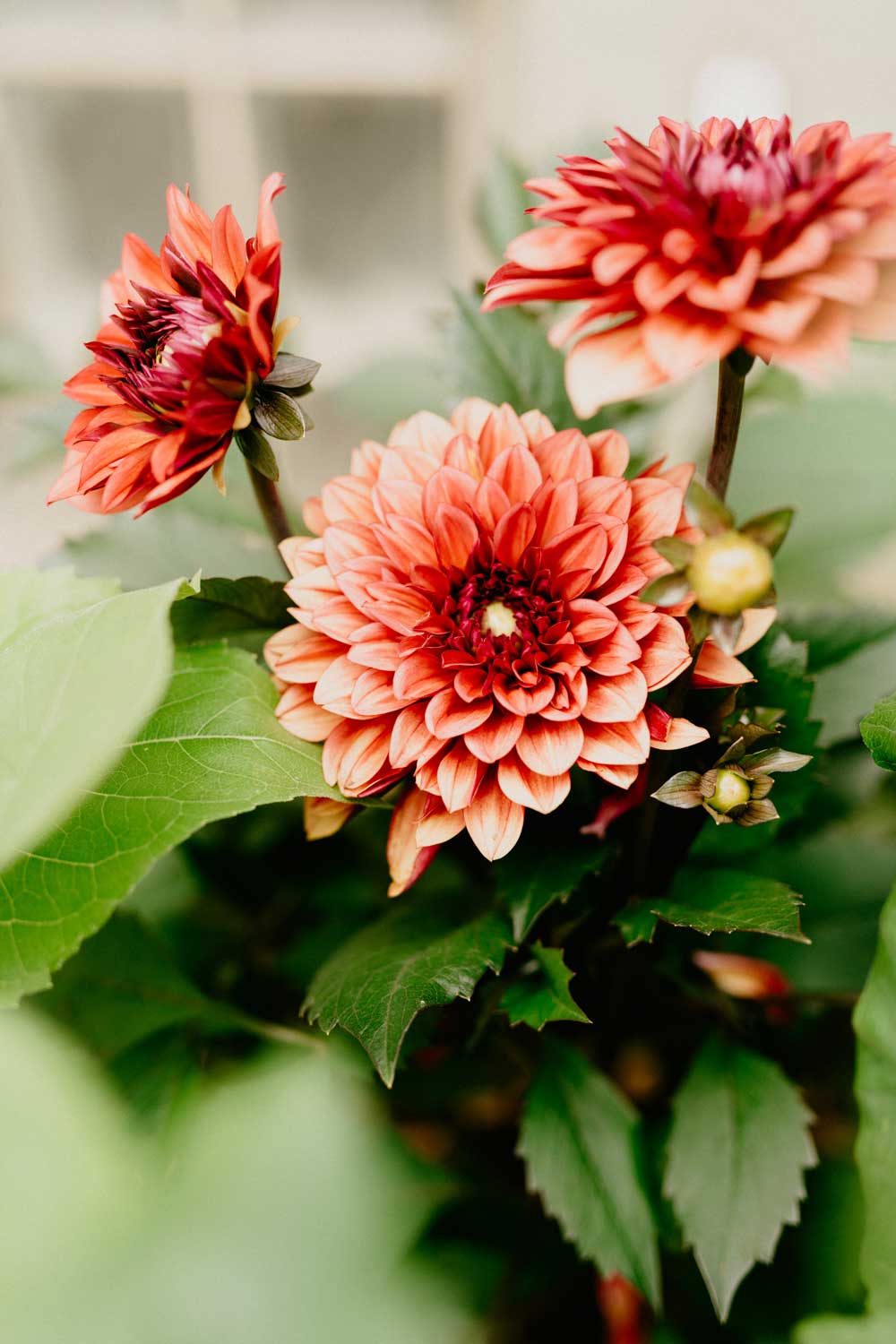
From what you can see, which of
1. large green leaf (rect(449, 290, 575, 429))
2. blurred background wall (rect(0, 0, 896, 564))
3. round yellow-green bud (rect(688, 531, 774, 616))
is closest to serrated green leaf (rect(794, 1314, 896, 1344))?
round yellow-green bud (rect(688, 531, 774, 616))

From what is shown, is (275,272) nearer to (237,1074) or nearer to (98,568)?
(98,568)

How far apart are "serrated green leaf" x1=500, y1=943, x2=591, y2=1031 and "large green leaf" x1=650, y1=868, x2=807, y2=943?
0.10ft

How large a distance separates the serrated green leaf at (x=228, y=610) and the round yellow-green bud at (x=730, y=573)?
0.44ft

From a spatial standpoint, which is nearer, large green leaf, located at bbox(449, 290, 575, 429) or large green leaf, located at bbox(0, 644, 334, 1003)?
large green leaf, located at bbox(0, 644, 334, 1003)

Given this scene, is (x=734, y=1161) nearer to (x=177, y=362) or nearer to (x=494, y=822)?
(x=494, y=822)

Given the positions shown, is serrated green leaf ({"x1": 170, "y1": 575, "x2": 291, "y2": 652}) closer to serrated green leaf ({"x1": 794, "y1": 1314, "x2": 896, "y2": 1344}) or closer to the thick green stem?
the thick green stem

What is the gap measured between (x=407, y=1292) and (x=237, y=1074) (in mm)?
182

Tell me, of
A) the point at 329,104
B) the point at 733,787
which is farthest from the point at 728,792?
the point at 329,104

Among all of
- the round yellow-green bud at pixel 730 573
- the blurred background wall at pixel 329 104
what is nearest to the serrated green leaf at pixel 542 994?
the round yellow-green bud at pixel 730 573

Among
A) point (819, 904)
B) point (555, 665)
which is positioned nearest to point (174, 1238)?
point (555, 665)

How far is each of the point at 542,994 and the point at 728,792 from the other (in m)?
0.08

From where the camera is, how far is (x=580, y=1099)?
0.33 meters

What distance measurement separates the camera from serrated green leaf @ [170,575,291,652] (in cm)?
27

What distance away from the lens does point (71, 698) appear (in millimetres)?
196
